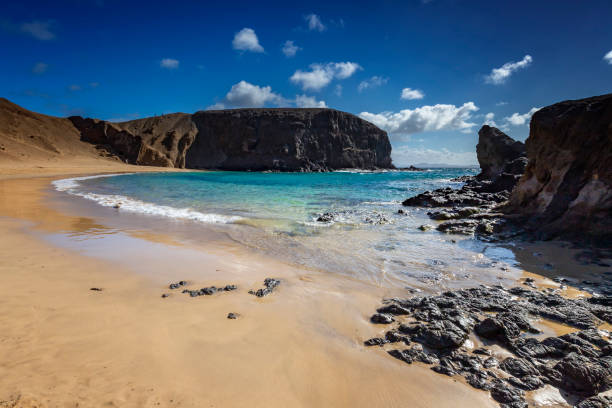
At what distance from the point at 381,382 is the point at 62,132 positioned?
290ft

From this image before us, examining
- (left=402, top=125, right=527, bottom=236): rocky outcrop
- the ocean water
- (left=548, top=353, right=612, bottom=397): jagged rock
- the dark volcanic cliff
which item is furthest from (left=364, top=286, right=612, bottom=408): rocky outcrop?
the dark volcanic cliff

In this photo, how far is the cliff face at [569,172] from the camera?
751 cm

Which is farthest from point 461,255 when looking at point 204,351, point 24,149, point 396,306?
point 24,149

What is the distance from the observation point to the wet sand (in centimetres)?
237

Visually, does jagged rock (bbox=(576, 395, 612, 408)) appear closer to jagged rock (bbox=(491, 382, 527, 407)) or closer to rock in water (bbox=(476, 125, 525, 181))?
jagged rock (bbox=(491, 382, 527, 407))

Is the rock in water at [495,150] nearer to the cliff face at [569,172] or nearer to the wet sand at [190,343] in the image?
the cliff face at [569,172]

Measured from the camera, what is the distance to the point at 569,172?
911cm

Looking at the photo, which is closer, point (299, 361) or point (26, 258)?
point (299, 361)


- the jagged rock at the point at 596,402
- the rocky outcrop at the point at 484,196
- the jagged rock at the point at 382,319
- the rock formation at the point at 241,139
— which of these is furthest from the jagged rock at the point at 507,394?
the rock formation at the point at 241,139

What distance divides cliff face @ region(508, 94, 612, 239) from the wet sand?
22.7ft

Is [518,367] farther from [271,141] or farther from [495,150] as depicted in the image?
[271,141]

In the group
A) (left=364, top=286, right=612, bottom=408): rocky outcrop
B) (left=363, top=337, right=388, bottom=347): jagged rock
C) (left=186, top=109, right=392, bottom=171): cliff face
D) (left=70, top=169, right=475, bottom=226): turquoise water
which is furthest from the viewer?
(left=186, top=109, right=392, bottom=171): cliff face

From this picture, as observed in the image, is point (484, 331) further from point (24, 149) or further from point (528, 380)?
point (24, 149)

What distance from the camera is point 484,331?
11.2 ft
